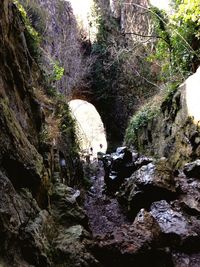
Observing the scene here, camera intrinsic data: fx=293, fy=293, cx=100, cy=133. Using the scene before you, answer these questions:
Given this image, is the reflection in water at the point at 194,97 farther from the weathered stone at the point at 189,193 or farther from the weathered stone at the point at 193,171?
the weathered stone at the point at 189,193

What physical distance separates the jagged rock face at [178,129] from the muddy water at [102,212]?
211 cm

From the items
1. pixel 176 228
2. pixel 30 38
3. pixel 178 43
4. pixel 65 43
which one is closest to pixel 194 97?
pixel 178 43

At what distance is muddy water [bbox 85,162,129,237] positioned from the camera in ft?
18.0

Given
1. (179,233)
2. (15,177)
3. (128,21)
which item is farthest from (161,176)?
(128,21)

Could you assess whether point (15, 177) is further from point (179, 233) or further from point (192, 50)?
point (192, 50)

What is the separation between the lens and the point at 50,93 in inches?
335

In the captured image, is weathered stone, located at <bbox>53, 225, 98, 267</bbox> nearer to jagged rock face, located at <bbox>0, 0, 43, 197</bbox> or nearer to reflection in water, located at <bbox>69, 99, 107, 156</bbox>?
jagged rock face, located at <bbox>0, 0, 43, 197</bbox>

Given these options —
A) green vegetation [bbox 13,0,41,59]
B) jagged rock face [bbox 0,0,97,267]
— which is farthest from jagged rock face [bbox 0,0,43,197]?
green vegetation [bbox 13,0,41,59]

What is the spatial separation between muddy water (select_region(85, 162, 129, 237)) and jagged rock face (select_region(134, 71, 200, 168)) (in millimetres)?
2109

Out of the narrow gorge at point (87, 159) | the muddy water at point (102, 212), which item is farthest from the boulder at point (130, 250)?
the muddy water at point (102, 212)

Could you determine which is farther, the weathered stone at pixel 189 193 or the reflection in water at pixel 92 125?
the reflection in water at pixel 92 125

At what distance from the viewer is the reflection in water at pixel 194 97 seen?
22.5ft

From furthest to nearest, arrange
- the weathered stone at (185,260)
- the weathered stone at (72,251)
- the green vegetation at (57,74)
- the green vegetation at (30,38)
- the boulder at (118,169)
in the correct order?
the green vegetation at (57,74) → the boulder at (118,169) → the green vegetation at (30,38) → the weathered stone at (185,260) → the weathered stone at (72,251)

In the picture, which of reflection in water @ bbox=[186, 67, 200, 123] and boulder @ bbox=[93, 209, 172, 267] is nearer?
boulder @ bbox=[93, 209, 172, 267]
